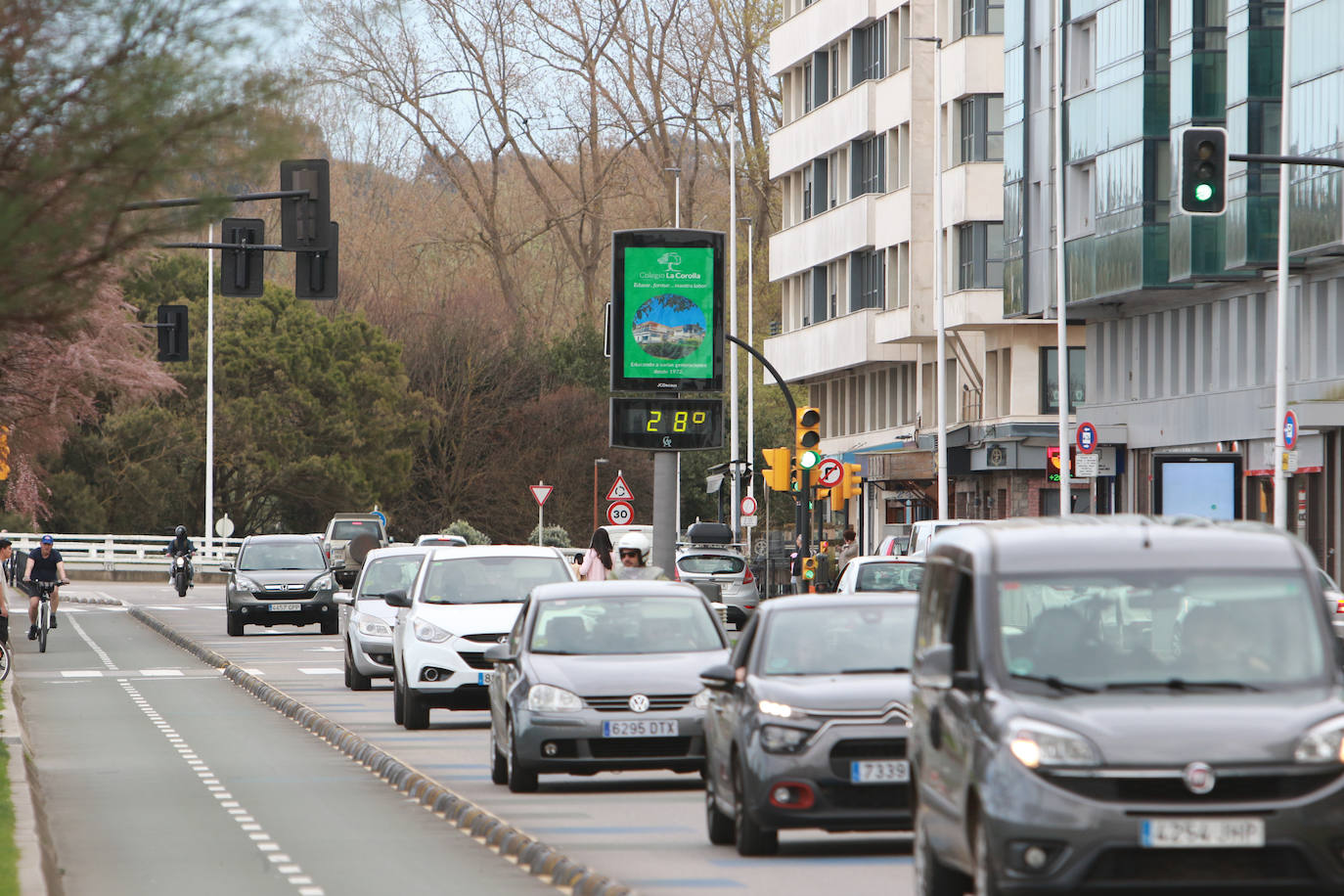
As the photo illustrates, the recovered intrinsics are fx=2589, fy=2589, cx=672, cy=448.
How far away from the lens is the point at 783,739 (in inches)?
509

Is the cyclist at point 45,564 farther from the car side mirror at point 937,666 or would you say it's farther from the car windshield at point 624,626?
the car side mirror at point 937,666

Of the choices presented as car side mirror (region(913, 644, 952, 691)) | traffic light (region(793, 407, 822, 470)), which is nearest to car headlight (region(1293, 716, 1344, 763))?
car side mirror (region(913, 644, 952, 691))

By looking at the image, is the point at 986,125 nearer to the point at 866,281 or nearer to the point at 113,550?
the point at 866,281

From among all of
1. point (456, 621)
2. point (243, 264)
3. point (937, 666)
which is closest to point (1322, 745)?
point (937, 666)

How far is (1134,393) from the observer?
54281 millimetres

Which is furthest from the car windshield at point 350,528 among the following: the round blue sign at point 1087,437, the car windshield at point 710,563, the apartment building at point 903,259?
the round blue sign at point 1087,437

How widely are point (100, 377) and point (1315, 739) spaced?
30.6 meters

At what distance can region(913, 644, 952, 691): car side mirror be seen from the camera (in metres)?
9.56

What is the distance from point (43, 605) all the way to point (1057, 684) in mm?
33887

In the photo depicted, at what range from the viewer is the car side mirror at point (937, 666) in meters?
9.56

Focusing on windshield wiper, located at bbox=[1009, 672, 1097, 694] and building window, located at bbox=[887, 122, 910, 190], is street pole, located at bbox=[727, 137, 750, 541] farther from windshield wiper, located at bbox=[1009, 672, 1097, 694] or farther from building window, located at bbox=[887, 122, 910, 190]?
windshield wiper, located at bbox=[1009, 672, 1097, 694]

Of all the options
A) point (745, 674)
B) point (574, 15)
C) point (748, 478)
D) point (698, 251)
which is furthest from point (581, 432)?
point (745, 674)

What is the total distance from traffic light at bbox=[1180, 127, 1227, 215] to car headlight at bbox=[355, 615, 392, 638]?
34.8ft

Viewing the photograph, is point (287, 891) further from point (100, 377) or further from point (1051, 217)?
point (1051, 217)
